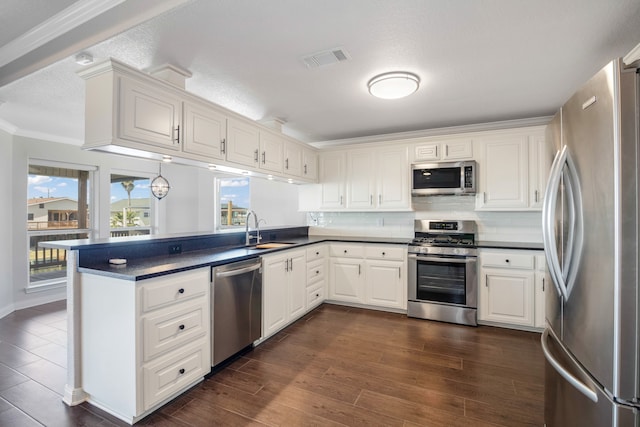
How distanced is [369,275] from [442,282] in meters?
0.90

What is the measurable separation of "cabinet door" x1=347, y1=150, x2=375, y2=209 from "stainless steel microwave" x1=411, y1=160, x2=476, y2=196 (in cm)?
60

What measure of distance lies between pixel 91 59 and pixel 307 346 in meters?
3.04

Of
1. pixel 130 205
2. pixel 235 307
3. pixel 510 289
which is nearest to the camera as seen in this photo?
pixel 235 307

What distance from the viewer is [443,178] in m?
3.90

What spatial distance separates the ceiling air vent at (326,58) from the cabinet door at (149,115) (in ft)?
3.67

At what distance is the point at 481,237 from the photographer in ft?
13.3

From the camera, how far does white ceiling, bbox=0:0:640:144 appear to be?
1.86 m

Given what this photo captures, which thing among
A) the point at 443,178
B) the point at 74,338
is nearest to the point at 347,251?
the point at 443,178

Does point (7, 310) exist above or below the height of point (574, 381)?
below

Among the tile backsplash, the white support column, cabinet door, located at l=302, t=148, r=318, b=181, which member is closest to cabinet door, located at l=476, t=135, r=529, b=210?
the tile backsplash

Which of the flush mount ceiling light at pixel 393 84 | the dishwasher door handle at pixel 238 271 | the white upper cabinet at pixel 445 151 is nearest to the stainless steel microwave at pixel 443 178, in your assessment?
the white upper cabinet at pixel 445 151

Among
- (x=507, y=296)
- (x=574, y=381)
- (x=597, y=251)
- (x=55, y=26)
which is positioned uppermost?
(x=55, y=26)

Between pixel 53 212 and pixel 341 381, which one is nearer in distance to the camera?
pixel 341 381

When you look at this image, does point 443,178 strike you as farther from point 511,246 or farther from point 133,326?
point 133,326
